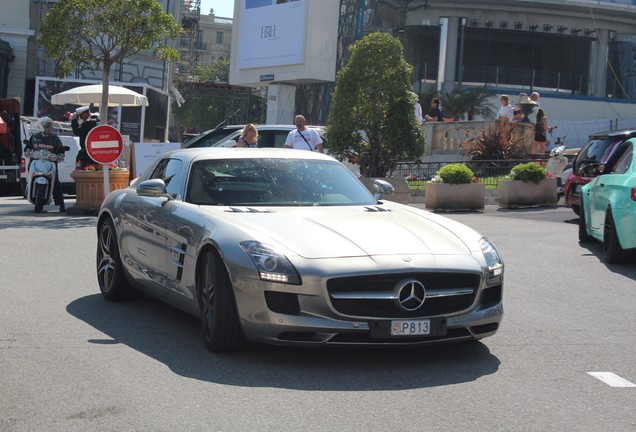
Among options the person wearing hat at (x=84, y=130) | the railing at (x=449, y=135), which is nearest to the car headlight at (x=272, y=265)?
the person wearing hat at (x=84, y=130)

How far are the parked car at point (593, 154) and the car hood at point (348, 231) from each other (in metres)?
11.5

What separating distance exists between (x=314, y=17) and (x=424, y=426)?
51518 mm

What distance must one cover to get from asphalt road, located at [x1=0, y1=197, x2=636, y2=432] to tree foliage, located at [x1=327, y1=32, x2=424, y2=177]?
11.5 metres

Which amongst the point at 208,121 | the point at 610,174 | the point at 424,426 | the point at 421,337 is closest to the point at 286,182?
the point at 421,337

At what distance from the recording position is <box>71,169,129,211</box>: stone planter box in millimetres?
20047

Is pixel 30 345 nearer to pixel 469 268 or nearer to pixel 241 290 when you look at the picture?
pixel 241 290

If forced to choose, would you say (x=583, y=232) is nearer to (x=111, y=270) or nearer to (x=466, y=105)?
(x=111, y=270)

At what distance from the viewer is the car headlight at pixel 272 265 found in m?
6.77

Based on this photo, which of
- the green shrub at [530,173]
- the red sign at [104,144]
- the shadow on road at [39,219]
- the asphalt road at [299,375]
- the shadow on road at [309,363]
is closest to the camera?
the asphalt road at [299,375]

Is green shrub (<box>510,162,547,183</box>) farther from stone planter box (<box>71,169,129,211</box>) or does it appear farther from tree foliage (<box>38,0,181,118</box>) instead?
stone planter box (<box>71,169,129,211</box>)

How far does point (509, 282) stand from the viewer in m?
11.3

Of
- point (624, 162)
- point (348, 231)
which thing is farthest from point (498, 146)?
point (348, 231)

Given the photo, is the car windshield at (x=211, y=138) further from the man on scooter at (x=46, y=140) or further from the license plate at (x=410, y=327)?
the license plate at (x=410, y=327)

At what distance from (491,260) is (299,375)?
5.34 feet
